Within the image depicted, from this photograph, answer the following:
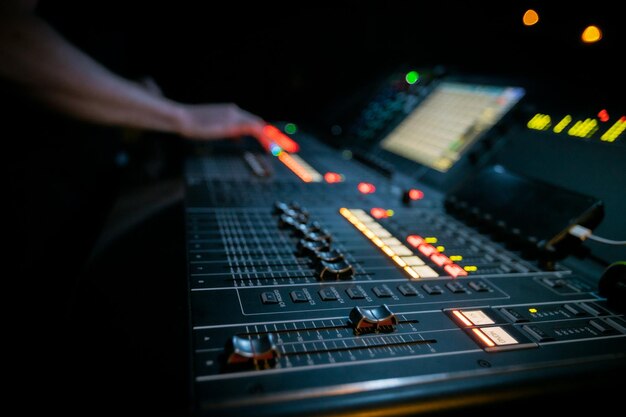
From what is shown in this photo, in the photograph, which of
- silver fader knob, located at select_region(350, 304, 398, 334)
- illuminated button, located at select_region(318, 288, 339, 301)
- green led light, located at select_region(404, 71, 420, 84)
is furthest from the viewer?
green led light, located at select_region(404, 71, 420, 84)

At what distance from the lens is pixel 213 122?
186cm

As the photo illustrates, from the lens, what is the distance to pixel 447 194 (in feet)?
4.81

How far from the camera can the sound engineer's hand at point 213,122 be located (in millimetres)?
1800

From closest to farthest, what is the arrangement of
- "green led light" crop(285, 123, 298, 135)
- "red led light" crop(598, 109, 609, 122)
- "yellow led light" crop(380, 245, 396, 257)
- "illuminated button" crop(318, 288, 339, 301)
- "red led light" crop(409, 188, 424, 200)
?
"illuminated button" crop(318, 288, 339, 301) < "yellow led light" crop(380, 245, 396, 257) < "red led light" crop(598, 109, 609, 122) < "red led light" crop(409, 188, 424, 200) < "green led light" crop(285, 123, 298, 135)

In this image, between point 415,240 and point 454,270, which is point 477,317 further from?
point 415,240

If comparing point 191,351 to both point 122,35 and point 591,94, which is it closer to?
point 591,94

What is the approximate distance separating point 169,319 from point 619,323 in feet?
2.71

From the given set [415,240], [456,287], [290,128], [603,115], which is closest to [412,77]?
[290,128]

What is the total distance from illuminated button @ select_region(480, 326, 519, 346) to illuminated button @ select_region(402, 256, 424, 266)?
0.26m

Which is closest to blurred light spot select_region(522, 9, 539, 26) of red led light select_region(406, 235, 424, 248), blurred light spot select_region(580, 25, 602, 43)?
blurred light spot select_region(580, 25, 602, 43)

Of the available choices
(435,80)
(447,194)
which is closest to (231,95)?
(435,80)

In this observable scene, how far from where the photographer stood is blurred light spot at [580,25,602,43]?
3.45ft

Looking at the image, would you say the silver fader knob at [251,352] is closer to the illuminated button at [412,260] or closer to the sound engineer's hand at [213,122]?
the illuminated button at [412,260]

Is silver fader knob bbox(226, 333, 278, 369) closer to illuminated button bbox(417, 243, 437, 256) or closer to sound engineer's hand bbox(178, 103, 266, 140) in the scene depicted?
illuminated button bbox(417, 243, 437, 256)
